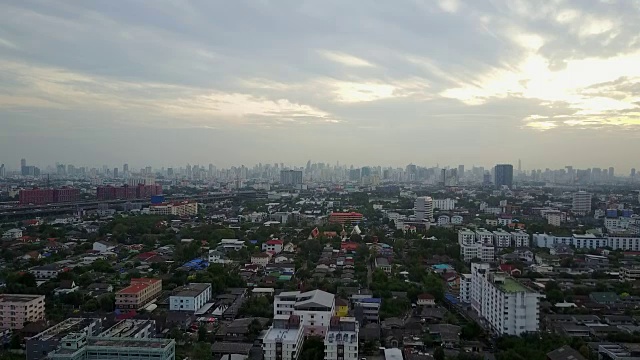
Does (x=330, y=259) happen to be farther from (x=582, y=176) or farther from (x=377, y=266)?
(x=582, y=176)

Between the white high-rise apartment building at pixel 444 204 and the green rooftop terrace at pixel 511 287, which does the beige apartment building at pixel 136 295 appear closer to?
the green rooftop terrace at pixel 511 287

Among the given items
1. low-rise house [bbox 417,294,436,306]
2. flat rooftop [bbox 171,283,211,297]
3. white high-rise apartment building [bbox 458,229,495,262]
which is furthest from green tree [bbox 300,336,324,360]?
white high-rise apartment building [bbox 458,229,495,262]

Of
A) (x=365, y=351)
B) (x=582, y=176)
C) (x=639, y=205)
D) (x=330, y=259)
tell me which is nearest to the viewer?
(x=365, y=351)

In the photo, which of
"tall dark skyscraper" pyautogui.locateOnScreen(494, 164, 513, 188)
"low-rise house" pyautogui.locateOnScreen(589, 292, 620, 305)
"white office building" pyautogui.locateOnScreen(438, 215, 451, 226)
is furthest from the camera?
"tall dark skyscraper" pyautogui.locateOnScreen(494, 164, 513, 188)

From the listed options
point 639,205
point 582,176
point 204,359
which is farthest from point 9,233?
point 582,176

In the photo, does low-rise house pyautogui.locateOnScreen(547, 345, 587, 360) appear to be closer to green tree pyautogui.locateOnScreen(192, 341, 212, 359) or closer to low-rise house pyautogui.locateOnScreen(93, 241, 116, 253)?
green tree pyautogui.locateOnScreen(192, 341, 212, 359)

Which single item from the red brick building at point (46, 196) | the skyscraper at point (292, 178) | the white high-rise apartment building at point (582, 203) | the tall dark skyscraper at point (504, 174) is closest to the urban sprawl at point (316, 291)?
the red brick building at point (46, 196)

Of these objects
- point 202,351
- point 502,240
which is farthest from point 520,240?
point 202,351
